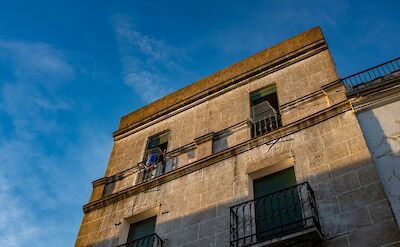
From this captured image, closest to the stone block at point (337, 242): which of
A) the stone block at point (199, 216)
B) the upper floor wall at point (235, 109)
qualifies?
the stone block at point (199, 216)

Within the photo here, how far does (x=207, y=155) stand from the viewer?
1227 cm

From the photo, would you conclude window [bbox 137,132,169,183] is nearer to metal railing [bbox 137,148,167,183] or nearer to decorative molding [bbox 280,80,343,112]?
metal railing [bbox 137,148,167,183]

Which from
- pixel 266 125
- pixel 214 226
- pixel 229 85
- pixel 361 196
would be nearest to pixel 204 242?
pixel 214 226

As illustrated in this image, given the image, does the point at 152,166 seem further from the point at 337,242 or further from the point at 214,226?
the point at 337,242

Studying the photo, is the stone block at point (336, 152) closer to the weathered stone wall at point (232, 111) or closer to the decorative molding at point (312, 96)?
the weathered stone wall at point (232, 111)

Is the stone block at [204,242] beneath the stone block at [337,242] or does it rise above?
above

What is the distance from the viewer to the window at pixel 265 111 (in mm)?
12289

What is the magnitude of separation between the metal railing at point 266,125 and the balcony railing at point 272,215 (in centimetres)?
255

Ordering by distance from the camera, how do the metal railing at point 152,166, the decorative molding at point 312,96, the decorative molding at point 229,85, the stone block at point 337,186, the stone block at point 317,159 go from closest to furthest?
1. the stone block at point 337,186
2. the stone block at point 317,159
3. the decorative molding at point 312,96
4. the metal railing at point 152,166
5. the decorative molding at point 229,85

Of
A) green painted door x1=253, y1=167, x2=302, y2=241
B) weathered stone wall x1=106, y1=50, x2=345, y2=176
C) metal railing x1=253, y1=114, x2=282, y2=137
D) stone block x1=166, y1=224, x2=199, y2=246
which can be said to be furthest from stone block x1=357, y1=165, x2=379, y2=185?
stone block x1=166, y1=224, x2=199, y2=246

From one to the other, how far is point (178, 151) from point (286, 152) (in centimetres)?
391

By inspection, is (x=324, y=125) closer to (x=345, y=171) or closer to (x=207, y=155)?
(x=345, y=171)

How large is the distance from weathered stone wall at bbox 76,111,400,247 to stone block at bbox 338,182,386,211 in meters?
0.02

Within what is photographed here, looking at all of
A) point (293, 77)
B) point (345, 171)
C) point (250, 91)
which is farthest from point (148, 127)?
point (345, 171)
